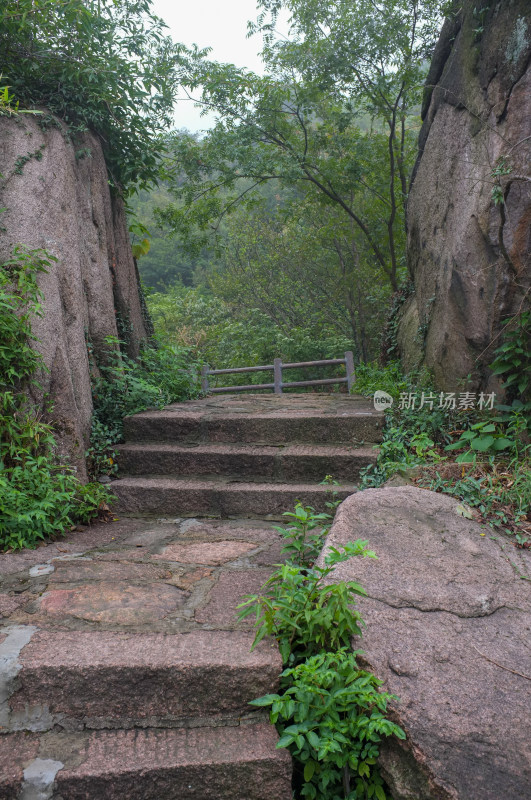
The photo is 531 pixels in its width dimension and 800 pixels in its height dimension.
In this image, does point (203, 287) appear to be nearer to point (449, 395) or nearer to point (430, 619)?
point (449, 395)

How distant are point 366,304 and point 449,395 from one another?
27.0ft

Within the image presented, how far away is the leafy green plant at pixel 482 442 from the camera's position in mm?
3225

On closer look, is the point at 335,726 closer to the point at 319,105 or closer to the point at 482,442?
the point at 482,442

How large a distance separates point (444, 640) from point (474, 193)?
311 cm

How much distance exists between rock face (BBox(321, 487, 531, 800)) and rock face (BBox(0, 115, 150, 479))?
206 centimetres

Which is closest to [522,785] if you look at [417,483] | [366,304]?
[417,483]

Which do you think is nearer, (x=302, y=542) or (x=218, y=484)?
(x=302, y=542)

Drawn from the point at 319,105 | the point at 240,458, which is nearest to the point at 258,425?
the point at 240,458

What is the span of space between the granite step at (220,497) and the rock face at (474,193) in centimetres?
141

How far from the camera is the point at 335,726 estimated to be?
1.56m

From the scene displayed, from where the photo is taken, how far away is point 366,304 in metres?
11.8

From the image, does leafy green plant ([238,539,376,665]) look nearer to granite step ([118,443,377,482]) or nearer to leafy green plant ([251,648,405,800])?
leafy green plant ([251,648,405,800])

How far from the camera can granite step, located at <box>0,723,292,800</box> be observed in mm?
1520

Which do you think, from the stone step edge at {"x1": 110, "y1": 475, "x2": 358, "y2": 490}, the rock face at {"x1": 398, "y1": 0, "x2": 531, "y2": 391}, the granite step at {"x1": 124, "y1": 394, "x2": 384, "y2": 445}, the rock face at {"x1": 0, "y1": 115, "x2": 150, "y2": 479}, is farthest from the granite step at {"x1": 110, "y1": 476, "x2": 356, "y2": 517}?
the rock face at {"x1": 398, "y1": 0, "x2": 531, "y2": 391}
